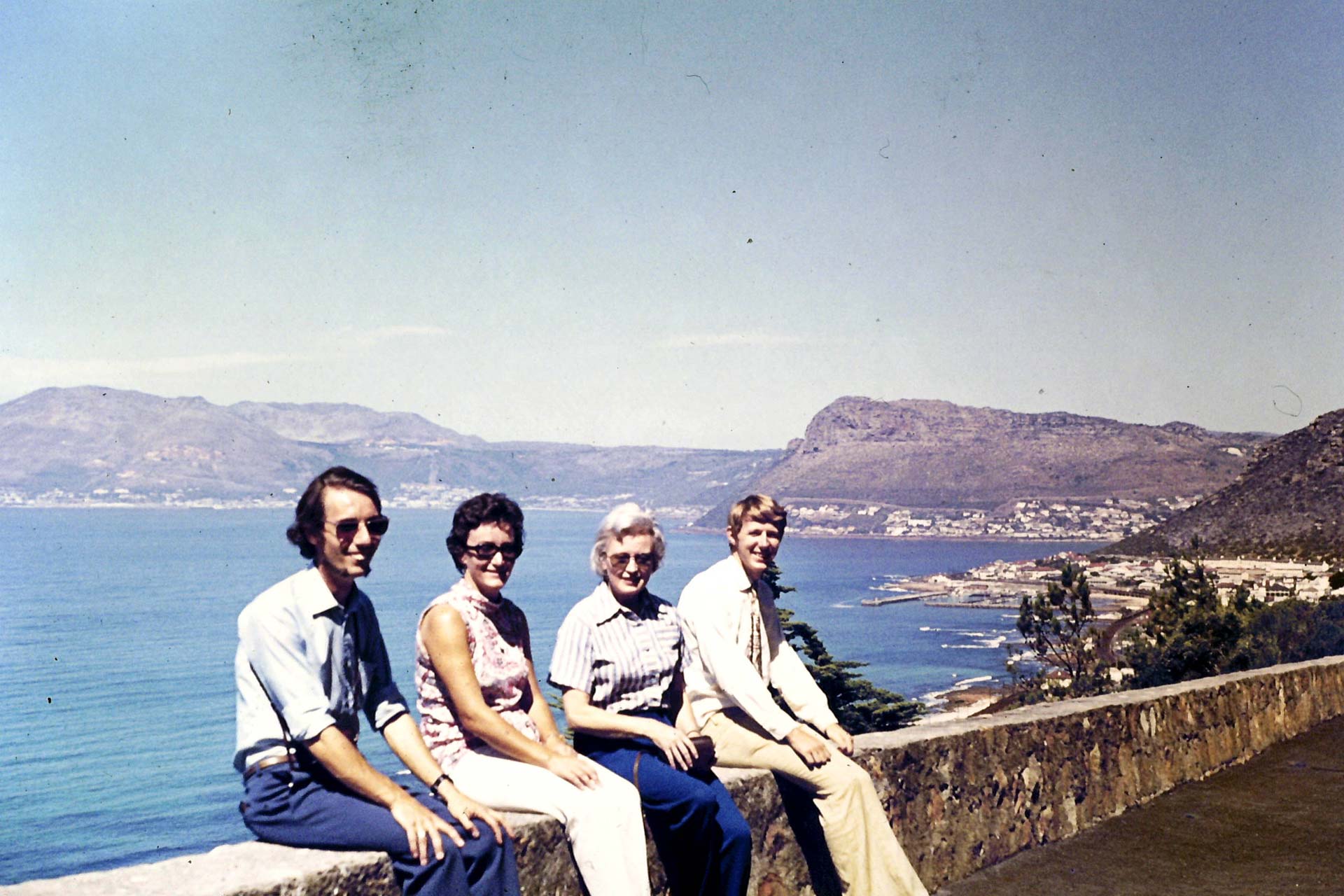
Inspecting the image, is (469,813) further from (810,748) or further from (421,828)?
(810,748)

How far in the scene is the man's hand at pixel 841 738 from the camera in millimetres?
3668

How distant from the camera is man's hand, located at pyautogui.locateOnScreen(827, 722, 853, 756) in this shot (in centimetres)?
367

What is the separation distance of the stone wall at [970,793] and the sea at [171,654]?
1.08m

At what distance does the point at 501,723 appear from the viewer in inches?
115

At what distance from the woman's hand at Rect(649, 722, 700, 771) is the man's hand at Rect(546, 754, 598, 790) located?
271 mm

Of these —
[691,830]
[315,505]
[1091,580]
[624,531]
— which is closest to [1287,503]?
[1091,580]

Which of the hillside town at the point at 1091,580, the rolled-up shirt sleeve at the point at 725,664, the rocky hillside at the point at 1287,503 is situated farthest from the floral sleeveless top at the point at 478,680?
the rocky hillside at the point at 1287,503

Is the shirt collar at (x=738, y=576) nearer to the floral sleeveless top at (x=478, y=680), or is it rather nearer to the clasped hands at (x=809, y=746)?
the clasped hands at (x=809, y=746)

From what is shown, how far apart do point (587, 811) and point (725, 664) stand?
88 centimetres

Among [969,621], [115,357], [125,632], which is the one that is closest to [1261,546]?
[969,621]

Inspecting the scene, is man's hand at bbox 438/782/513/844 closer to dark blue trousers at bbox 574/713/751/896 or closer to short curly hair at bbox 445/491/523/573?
dark blue trousers at bbox 574/713/751/896

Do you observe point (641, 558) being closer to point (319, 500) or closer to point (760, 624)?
point (760, 624)

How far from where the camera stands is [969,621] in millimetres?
95375

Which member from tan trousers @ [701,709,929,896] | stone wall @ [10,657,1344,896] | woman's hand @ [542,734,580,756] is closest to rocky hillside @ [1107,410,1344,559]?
stone wall @ [10,657,1344,896]
